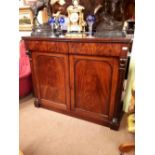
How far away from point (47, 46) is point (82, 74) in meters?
0.55

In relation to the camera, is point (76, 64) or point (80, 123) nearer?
point (76, 64)

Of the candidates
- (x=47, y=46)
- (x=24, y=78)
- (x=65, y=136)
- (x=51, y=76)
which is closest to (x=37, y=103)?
(x=24, y=78)

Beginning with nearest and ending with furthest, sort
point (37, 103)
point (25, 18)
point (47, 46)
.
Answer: point (47, 46)
point (37, 103)
point (25, 18)

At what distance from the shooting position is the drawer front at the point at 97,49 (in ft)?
5.04

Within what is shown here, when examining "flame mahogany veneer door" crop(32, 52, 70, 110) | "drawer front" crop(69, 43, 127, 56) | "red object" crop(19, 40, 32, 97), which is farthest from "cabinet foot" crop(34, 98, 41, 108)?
"drawer front" crop(69, 43, 127, 56)

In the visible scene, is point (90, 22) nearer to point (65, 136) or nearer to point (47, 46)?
point (47, 46)

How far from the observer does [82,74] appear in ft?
5.99

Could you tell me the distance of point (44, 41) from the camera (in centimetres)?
189

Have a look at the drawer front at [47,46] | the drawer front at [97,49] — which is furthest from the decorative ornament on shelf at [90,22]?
the drawer front at [47,46]

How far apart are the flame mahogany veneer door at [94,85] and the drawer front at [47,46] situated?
0.51ft

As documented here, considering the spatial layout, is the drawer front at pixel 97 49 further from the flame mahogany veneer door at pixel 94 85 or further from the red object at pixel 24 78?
the red object at pixel 24 78
